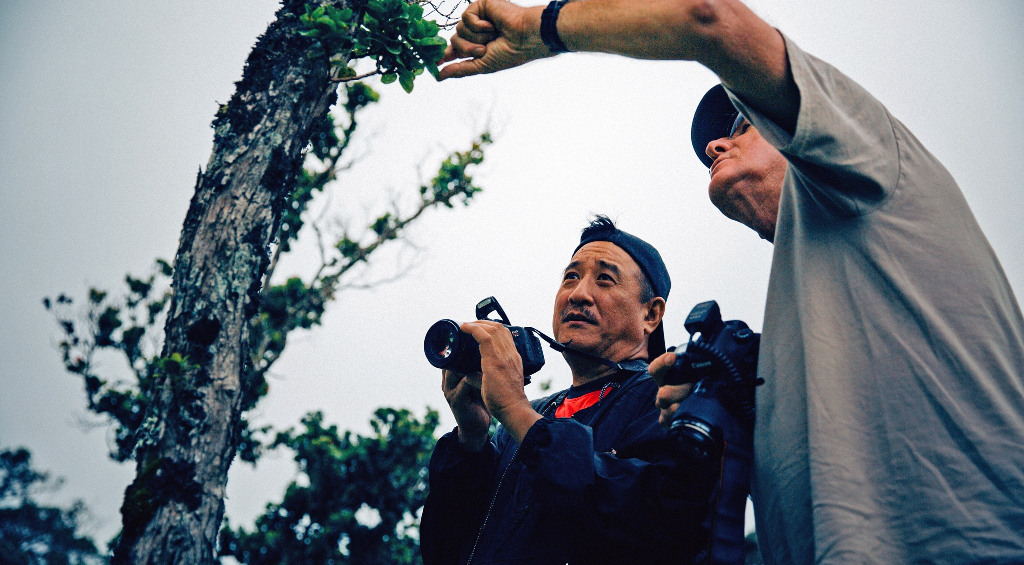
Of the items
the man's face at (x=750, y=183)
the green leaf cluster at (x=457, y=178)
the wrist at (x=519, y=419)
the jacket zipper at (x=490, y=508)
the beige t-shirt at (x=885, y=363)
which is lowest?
the beige t-shirt at (x=885, y=363)

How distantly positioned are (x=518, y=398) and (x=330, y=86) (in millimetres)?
1593

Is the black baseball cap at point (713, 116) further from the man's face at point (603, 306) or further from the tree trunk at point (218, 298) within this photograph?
the tree trunk at point (218, 298)

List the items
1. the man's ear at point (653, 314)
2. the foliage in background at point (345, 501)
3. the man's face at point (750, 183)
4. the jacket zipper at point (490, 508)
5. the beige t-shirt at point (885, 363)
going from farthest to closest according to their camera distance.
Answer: the foliage in background at point (345, 501) → the man's ear at point (653, 314) → the jacket zipper at point (490, 508) → the man's face at point (750, 183) → the beige t-shirt at point (885, 363)

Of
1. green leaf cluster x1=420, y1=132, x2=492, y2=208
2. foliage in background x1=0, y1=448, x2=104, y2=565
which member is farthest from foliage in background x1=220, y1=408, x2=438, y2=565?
foliage in background x1=0, y1=448, x2=104, y2=565

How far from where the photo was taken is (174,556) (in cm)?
212

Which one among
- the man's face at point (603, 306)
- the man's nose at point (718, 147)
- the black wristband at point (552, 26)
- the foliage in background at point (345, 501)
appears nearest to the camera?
the black wristband at point (552, 26)

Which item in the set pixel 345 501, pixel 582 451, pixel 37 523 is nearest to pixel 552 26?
Result: pixel 582 451

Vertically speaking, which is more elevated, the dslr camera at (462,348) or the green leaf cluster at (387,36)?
the green leaf cluster at (387,36)

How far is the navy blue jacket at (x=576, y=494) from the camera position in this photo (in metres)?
1.81

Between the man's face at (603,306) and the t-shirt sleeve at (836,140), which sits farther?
the man's face at (603,306)

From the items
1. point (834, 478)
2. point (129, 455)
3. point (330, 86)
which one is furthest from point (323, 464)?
point (834, 478)

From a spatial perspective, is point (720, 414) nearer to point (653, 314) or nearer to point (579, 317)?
point (579, 317)

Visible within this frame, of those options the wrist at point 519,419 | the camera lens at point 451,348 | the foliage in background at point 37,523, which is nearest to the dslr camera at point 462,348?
the camera lens at point 451,348

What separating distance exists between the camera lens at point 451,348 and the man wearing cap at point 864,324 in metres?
1.12
